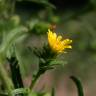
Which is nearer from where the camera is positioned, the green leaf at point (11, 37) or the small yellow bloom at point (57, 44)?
the small yellow bloom at point (57, 44)

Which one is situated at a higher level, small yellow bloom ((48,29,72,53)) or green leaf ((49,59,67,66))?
small yellow bloom ((48,29,72,53))

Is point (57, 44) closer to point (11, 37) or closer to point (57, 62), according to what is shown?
point (57, 62)

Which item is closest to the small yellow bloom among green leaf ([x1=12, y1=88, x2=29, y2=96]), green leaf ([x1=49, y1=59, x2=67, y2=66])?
green leaf ([x1=49, y1=59, x2=67, y2=66])

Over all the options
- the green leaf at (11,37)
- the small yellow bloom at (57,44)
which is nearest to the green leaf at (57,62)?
the small yellow bloom at (57,44)

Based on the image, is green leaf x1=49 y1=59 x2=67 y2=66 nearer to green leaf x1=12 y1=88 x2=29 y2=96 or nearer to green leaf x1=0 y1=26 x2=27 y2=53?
green leaf x1=12 y1=88 x2=29 y2=96

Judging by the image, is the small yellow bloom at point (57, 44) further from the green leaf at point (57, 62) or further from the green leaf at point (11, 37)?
the green leaf at point (11, 37)

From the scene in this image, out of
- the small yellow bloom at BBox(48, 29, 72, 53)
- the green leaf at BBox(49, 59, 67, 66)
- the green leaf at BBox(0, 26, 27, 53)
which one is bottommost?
the green leaf at BBox(49, 59, 67, 66)

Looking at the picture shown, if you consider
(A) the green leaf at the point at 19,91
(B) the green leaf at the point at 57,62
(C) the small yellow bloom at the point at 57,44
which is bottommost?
(A) the green leaf at the point at 19,91

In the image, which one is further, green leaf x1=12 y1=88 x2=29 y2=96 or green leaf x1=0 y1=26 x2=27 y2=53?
green leaf x1=0 y1=26 x2=27 y2=53

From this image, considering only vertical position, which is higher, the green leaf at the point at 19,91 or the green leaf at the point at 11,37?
the green leaf at the point at 11,37

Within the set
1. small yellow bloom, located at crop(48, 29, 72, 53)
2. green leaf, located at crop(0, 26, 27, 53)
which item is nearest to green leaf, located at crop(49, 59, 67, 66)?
small yellow bloom, located at crop(48, 29, 72, 53)

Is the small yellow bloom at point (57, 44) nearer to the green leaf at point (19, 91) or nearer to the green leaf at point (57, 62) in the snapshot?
the green leaf at point (57, 62)

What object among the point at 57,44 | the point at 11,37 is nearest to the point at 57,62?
the point at 57,44
